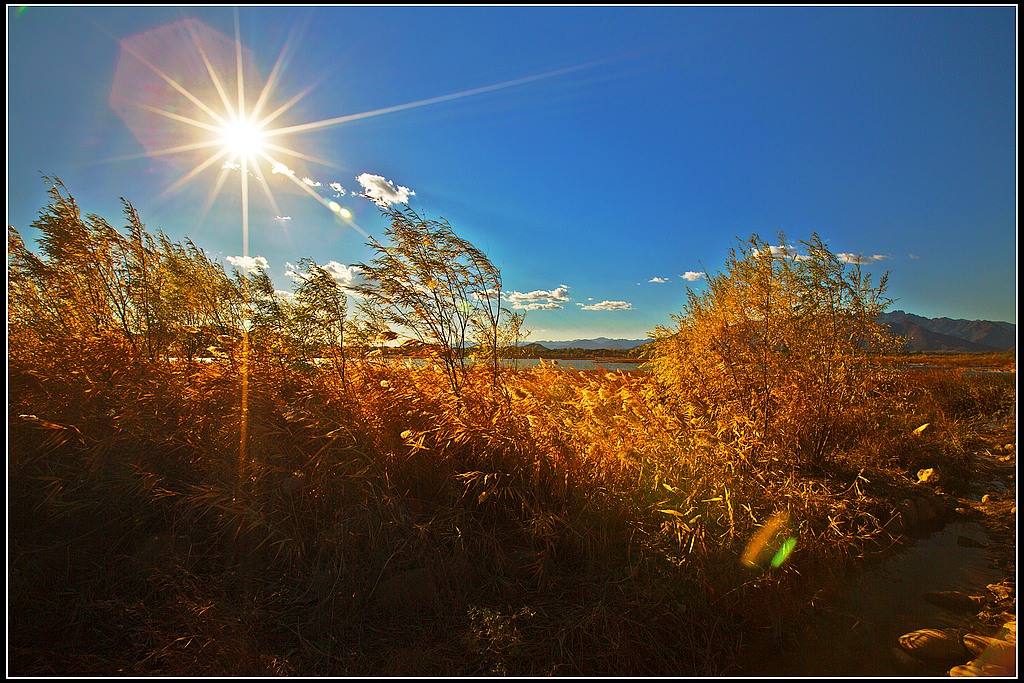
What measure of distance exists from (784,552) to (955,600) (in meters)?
2.02

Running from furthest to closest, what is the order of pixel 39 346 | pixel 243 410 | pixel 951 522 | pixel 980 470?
pixel 980 470 < pixel 951 522 < pixel 39 346 < pixel 243 410

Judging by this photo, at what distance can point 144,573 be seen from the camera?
321 cm

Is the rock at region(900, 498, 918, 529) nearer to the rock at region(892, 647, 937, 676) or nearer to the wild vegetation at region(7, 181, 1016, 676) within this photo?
the wild vegetation at region(7, 181, 1016, 676)

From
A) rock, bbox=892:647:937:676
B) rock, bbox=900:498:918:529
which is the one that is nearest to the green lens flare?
rock, bbox=892:647:937:676

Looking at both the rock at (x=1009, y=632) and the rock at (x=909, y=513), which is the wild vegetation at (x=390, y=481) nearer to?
the rock at (x=909, y=513)

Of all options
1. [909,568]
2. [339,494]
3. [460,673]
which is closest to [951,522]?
[909,568]

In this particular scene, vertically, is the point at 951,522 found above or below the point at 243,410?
below

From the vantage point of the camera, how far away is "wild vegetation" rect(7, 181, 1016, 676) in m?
2.85

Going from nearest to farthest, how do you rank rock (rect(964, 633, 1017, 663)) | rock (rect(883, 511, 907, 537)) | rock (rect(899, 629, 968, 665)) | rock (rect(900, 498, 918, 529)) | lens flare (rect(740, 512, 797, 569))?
1. rock (rect(964, 633, 1017, 663))
2. rock (rect(899, 629, 968, 665))
3. lens flare (rect(740, 512, 797, 569))
4. rock (rect(883, 511, 907, 537))
5. rock (rect(900, 498, 918, 529))

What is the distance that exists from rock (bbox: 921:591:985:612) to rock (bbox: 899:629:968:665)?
2.15 ft

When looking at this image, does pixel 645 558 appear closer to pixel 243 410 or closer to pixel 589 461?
pixel 589 461

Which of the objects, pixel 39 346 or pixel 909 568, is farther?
pixel 39 346

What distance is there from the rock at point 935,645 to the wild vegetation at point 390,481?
1.87 feet

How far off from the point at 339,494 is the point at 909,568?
5849mm
